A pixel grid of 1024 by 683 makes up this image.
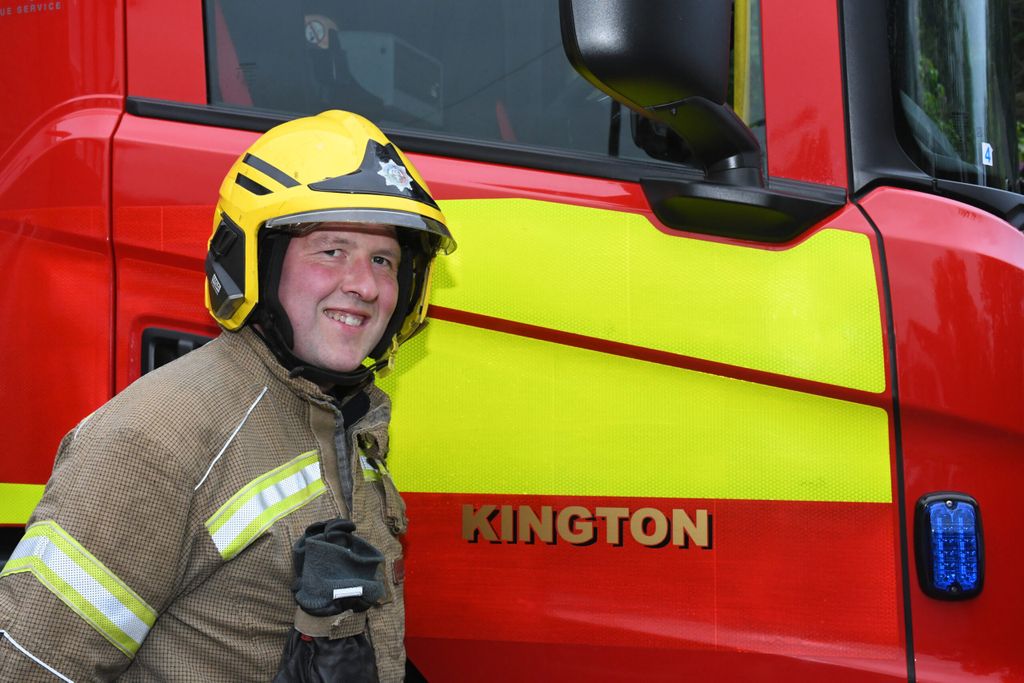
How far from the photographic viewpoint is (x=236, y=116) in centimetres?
210

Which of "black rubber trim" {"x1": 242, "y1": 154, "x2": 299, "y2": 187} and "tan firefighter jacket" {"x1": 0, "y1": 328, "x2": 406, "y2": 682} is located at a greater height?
"black rubber trim" {"x1": 242, "y1": 154, "x2": 299, "y2": 187}

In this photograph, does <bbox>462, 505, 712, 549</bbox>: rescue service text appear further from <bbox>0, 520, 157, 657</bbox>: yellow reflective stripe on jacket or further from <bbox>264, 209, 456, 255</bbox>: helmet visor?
<bbox>0, 520, 157, 657</bbox>: yellow reflective stripe on jacket

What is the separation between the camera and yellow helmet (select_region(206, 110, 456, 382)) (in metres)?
1.66

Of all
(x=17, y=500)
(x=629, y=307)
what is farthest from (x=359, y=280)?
(x=17, y=500)

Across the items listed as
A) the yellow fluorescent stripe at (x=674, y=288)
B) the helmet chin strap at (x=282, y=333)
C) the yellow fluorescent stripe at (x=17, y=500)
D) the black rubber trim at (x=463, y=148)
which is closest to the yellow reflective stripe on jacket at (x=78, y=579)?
the helmet chin strap at (x=282, y=333)

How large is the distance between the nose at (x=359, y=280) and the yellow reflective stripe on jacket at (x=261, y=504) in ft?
0.88

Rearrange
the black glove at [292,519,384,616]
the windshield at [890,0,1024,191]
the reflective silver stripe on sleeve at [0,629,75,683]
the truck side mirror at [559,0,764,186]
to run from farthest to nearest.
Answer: the windshield at [890,0,1024,191]
the truck side mirror at [559,0,764,186]
the black glove at [292,519,384,616]
the reflective silver stripe on sleeve at [0,629,75,683]

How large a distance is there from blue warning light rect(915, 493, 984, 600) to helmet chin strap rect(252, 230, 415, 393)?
0.95 meters

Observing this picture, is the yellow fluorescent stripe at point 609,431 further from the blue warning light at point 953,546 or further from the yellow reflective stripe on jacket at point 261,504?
the yellow reflective stripe on jacket at point 261,504

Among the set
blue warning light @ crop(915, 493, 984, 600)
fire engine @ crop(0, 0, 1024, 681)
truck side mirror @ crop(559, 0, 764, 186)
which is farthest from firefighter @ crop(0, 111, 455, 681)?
blue warning light @ crop(915, 493, 984, 600)

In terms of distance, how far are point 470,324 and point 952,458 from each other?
0.85 metres

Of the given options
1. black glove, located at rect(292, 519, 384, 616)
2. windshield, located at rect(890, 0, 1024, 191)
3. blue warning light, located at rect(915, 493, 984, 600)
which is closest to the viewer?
black glove, located at rect(292, 519, 384, 616)

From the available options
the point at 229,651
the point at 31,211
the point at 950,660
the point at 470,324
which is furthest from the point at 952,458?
the point at 31,211

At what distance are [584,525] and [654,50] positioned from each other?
0.81m
